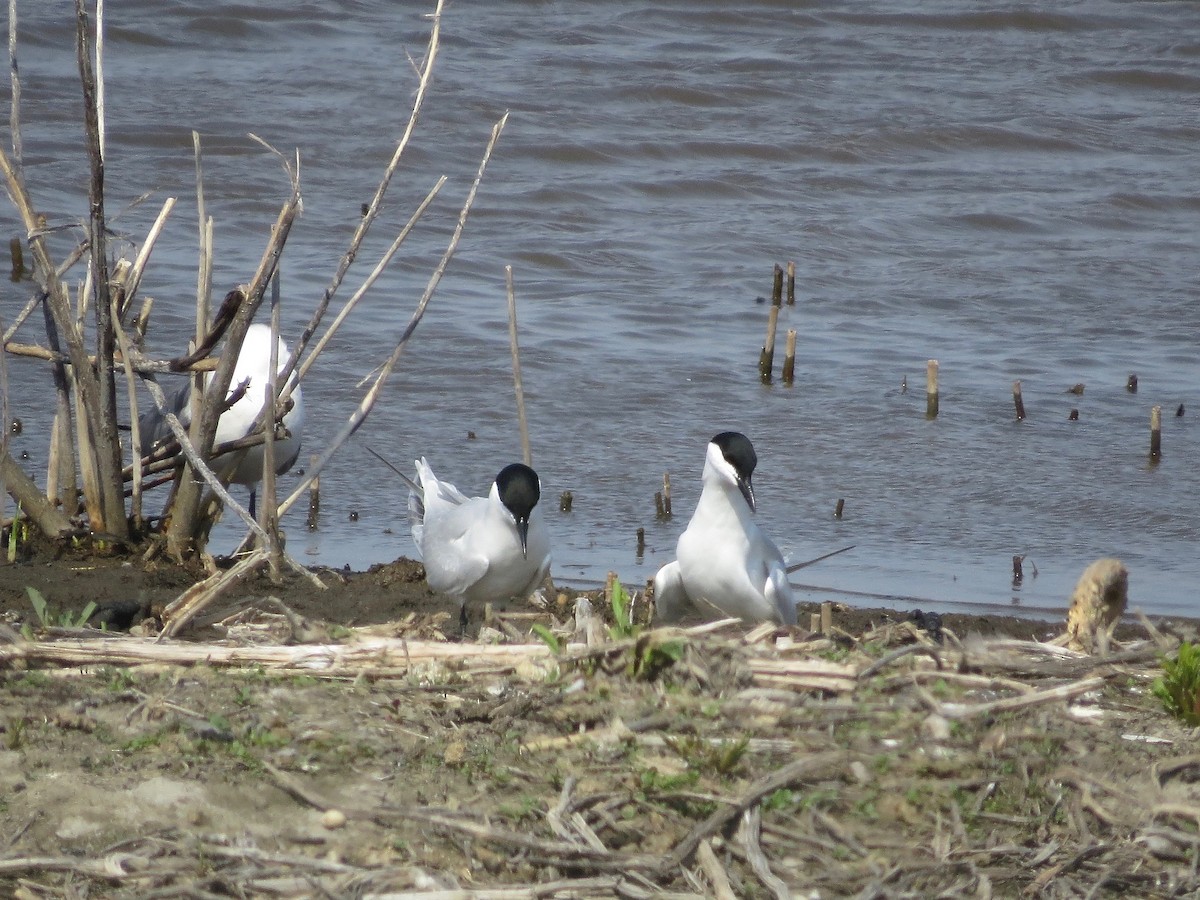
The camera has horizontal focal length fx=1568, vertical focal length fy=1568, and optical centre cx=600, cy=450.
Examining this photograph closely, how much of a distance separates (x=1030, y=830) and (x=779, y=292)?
8343mm

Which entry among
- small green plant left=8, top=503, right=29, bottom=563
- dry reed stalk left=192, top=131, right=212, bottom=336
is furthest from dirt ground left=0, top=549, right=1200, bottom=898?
dry reed stalk left=192, top=131, right=212, bottom=336

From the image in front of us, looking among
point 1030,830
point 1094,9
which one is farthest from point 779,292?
point 1094,9

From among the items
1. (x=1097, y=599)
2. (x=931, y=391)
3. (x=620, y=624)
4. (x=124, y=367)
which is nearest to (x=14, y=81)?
(x=124, y=367)

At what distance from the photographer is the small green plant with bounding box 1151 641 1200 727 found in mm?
3877

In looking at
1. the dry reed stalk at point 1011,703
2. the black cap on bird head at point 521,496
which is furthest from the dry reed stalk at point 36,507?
the dry reed stalk at point 1011,703

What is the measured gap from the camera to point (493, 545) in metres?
6.16

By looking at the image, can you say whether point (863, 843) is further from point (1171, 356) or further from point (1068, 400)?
point (1171, 356)

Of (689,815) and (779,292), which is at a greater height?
(779,292)

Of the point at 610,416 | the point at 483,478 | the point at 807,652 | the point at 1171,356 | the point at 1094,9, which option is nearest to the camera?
the point at 807,652

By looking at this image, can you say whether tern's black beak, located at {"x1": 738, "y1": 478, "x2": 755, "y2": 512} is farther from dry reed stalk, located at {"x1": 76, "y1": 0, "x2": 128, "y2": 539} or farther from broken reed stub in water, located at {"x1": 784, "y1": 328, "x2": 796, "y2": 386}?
broken reed stub in water, located at {"x1": 784, "y1": 328, "x2": 796, "y2": 386}

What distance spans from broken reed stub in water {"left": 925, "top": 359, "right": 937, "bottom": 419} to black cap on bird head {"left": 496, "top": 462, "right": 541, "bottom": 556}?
153 inches

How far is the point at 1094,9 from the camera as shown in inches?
766

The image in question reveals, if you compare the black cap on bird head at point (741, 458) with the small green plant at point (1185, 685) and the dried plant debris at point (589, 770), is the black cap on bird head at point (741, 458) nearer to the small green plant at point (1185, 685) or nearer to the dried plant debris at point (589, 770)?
the dried plant debris at point (589, 770)

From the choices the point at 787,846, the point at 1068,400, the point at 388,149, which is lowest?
the point at 787,846
